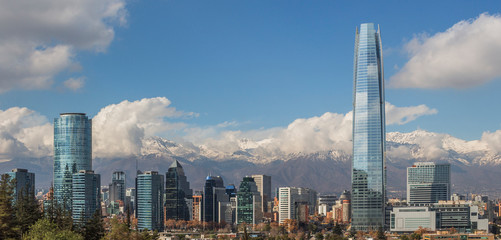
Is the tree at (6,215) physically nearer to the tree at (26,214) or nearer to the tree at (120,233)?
the tree at (26,214)

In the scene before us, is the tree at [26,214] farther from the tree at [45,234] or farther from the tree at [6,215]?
the tree at [45,234]

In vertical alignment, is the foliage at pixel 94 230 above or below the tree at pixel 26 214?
below

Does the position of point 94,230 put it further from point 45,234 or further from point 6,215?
point 45,234

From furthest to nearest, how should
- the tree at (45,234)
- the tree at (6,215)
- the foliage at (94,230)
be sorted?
the foliage at (94,230), the tree at (6,215), the tree at (45,234)

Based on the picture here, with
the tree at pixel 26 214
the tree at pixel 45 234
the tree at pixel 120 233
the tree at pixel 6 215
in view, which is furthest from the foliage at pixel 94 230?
the tree at pixel 6 215

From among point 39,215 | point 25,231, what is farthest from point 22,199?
point 25,231

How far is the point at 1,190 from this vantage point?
126 meters

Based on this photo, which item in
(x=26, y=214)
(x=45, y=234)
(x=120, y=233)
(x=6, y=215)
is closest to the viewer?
(x=45, y=234)

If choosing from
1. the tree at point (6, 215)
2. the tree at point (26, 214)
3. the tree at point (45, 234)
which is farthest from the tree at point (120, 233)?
the tree at point (6, 215)

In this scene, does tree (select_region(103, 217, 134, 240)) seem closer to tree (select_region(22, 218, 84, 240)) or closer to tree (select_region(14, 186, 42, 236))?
tree (select_region(22, 218, 84, 240))

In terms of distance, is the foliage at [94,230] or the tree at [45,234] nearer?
the tree at [45,234]

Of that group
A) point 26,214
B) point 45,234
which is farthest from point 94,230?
point 45,234

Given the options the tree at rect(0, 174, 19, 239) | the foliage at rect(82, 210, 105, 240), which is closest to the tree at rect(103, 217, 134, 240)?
the foliage at rect(82, 210, 105, 240)

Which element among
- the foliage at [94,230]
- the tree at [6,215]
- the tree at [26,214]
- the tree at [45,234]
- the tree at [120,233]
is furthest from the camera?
the foliage at [94,230]
